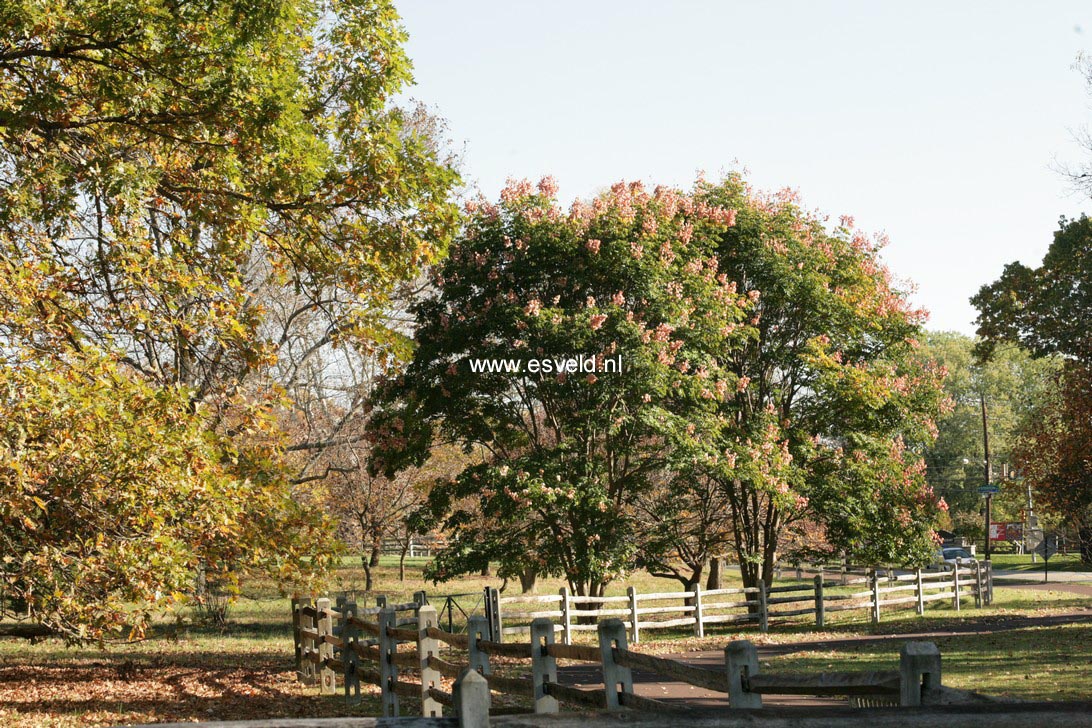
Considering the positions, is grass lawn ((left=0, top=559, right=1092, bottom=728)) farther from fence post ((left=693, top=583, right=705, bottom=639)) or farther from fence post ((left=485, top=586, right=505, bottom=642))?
fence post ((left=485, top=586, right=505, bottom=642))

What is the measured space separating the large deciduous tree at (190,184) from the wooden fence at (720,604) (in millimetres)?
7946

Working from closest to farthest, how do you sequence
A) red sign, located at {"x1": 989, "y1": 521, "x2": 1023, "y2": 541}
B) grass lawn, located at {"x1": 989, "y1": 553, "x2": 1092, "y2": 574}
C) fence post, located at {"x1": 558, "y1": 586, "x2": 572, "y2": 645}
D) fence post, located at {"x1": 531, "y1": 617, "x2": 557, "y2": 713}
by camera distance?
fence post, located at {"x1": 531, "y1": 617, "x2": 557, "y2": 713}
fence post, located at {"x1": 558, "y1": 586, "x2": 572, "y2": 645}
grass lawn, located at {"x1": 989, "y1": 553, "x2": 1092, "y2": 574}
red sign, located at {"x1": 989, "y1": 521, "x2": 1023, "y2": 541}

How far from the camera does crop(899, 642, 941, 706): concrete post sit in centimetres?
543

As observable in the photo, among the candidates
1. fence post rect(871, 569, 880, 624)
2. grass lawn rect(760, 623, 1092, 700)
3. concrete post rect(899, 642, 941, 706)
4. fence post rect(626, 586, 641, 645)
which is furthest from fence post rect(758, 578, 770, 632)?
concrete post rect(899, 642, 941, 706)

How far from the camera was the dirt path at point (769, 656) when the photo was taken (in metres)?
13.8

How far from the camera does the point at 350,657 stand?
14227mm

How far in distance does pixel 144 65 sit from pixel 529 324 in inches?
465

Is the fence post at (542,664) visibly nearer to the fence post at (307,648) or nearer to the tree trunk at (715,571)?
the fence post at (307,648)

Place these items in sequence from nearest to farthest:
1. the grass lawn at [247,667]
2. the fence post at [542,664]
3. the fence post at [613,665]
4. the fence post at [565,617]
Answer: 1. the fence post at [613,665]
2. the fence post at [542,664]
3. the grass lawn at [247,667]
4. the fence post at [565,617]

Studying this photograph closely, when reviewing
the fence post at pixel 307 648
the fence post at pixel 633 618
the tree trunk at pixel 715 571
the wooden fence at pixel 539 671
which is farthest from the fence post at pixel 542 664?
the tree trunk at pixel 715 571

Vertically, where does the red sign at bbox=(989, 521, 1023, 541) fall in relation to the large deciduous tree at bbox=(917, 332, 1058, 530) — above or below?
below

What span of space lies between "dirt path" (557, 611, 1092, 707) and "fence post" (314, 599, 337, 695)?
3601mm

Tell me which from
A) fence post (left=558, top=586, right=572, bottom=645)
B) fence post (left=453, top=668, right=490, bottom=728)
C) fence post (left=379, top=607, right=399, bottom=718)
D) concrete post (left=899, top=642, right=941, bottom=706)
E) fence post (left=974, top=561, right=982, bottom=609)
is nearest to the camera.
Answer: fence post (left=453, top=668, right=490, bottom=728)

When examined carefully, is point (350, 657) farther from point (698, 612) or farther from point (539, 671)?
point (698, 612)
